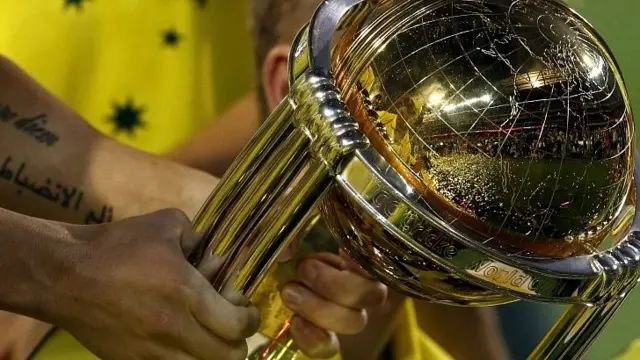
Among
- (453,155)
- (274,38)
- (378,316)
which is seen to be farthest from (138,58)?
(453,155)

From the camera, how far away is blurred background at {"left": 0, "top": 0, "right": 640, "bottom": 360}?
101 centimetres

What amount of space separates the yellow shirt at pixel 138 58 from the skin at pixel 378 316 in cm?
9

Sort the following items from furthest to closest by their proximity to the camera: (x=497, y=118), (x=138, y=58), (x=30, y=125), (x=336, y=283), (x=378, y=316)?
(x=138, y=58) → (x=378, y=316) → (x=30, y=125) → (x=336, y=283) → (x=497, y=118)

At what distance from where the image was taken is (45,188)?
65cm

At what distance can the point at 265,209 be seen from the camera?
386 millimetres

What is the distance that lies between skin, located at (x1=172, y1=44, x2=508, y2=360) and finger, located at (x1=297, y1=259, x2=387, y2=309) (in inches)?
6.7

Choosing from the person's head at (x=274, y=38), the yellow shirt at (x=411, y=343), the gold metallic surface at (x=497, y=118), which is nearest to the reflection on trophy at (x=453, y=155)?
the gold metallic surface at (x=497, y=118)

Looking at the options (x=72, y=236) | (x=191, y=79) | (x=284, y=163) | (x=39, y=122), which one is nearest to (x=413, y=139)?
(x=284, y=163)

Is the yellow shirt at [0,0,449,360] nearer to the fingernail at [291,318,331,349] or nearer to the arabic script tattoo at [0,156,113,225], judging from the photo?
the arabic script tattoo at [0,156,113,225]

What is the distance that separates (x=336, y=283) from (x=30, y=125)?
1.01ft

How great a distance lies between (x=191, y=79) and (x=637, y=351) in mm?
639

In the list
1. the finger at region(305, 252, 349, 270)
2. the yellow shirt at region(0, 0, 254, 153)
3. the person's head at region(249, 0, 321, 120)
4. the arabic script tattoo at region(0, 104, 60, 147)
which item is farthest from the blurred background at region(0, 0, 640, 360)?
the finger at region(305, 252, 349, 270)

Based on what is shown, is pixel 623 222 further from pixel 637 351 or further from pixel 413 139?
pixel 637 351

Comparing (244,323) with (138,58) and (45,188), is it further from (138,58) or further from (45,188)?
(138,58)
